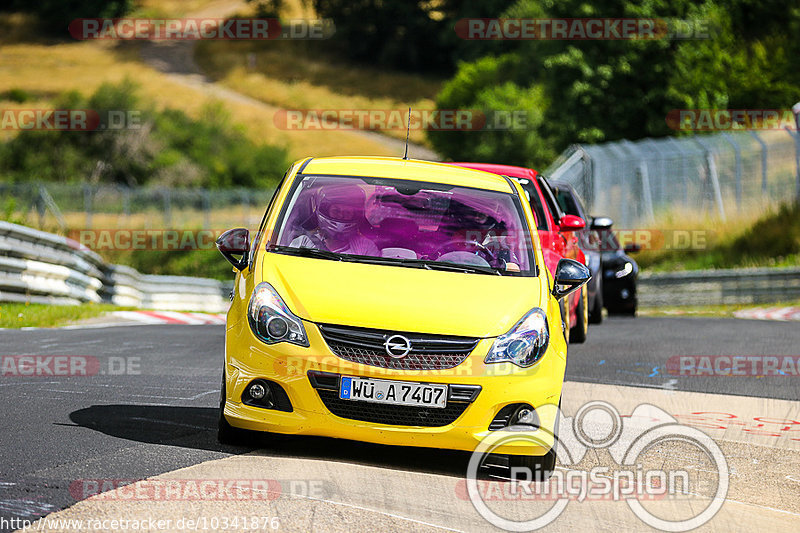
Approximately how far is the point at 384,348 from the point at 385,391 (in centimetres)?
22

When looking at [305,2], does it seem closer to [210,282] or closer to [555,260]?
[210,282]

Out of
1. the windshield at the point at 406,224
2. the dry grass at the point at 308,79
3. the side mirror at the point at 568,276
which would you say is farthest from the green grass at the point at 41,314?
the dry grass at the point at 308,79

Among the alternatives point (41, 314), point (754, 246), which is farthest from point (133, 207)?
point (41, 314)

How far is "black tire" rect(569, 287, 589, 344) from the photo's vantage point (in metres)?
13.6

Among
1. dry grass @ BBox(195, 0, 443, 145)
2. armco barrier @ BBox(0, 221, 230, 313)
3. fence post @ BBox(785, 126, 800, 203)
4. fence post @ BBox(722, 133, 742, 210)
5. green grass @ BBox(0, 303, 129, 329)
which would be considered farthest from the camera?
dry grass @ BBox(195, 0, 443, 145)

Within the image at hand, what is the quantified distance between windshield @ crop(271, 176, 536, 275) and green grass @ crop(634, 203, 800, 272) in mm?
18891

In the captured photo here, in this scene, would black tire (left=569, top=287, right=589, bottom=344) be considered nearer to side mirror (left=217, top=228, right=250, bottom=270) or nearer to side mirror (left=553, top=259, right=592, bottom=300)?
side mirror (left=553, top=259, right=592, bottom=300)

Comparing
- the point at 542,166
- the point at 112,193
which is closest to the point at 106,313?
the point at 112,193

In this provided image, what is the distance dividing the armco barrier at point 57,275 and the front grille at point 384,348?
10.8m

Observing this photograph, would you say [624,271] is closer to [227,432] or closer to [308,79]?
[227,432]

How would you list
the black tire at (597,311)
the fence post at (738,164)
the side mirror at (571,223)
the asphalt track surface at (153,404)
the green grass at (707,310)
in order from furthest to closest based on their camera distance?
the fence post at (738,164), the green grass at (707,310), the black tire at (597,311), the side mirror at (571,223), the asphalt track surface at (153,404)

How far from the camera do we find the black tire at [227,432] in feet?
23.1

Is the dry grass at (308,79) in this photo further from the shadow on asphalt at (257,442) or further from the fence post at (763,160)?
the shadow on asphalt at (257,442)

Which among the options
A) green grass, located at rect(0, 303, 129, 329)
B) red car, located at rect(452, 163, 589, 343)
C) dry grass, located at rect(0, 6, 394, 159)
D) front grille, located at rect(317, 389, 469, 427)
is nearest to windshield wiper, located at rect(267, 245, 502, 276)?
front grille, located at rect(317, 389, 469, 427)
